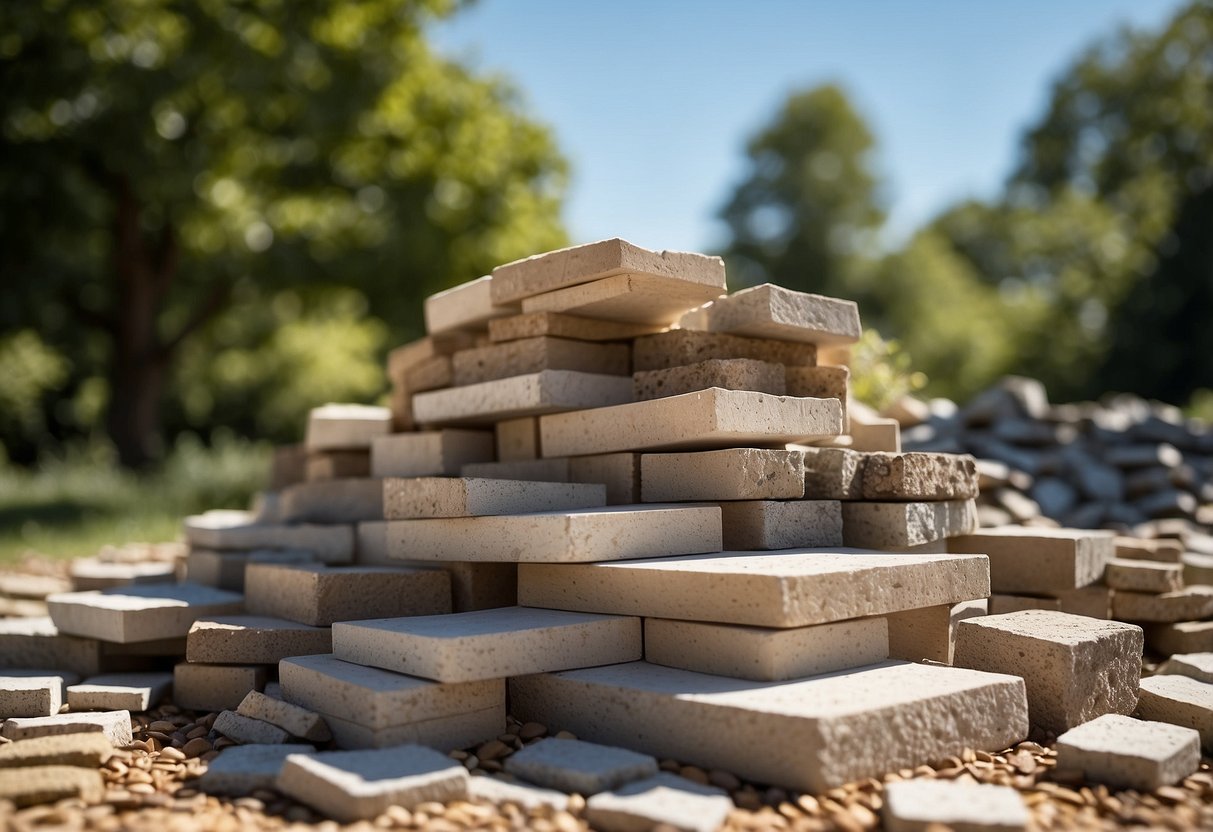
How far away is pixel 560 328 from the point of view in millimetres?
4848

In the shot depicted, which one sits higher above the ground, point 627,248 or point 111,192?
point 111,192

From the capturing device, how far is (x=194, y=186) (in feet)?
40.5

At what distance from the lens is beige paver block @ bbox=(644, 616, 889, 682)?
3.39m

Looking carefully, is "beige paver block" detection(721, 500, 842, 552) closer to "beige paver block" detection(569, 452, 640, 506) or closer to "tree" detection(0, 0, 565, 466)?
"beige paver block" detection(569, 452, 640, 506)

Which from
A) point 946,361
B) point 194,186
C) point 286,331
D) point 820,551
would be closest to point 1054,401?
point 946,361

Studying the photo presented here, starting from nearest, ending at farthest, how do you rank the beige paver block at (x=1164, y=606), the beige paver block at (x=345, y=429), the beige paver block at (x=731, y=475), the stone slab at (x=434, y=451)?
the beige paver block at (x=731, y=475)
the beige paver block at (x=1164, y=606)
the stone slab at (x=434, y=451)
the beige paver block at (x=345, y=429)

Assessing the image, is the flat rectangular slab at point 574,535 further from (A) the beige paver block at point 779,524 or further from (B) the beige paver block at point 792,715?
(B) the beige paver block at point 792,715

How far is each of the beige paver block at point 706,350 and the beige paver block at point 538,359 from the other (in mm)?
112

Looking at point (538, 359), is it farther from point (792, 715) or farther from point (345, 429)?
point (792, 715)

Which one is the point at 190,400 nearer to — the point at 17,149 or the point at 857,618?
the point at 17,149

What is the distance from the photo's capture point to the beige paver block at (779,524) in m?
4.25

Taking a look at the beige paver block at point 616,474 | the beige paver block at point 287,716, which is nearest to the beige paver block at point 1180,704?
the beige paver block at point 616,474

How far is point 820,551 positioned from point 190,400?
838 inches

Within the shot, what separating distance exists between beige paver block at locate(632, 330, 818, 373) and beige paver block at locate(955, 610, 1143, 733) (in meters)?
1.62
